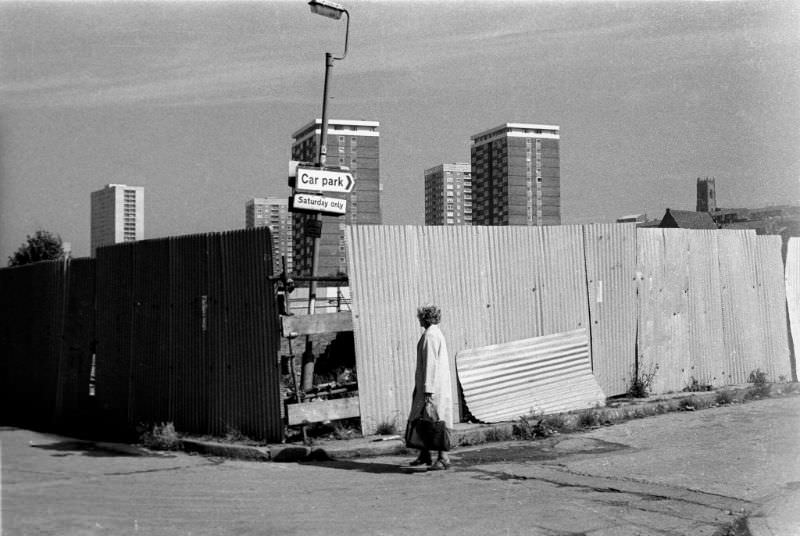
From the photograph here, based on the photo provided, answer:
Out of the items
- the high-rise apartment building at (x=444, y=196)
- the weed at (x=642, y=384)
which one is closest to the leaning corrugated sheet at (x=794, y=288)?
the weed at (x=642, y=384)

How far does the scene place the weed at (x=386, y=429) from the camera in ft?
32.3

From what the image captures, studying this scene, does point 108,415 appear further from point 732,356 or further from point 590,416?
point 732,356

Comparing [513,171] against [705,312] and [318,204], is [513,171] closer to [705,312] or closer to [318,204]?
[705,312]

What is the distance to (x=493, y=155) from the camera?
35.6m

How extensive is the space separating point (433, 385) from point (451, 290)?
8.29ft

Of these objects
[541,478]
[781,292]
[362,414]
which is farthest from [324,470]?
[781,292]

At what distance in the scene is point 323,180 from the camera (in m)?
10.5

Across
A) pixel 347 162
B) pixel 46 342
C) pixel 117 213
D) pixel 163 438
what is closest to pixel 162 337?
pixel 163 438

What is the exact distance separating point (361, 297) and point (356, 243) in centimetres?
68

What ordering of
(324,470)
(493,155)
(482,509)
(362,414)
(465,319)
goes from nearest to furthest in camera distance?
(482,509)
(324,470)
(362,414)
(465,319)
(493,155)

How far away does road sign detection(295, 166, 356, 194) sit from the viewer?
1034cm

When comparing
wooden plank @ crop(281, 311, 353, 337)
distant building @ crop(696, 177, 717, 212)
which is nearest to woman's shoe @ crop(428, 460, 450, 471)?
wooden plank @ crop(281, 311, 353, 337)

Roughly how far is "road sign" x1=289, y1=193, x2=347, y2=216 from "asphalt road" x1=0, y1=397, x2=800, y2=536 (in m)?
3.36

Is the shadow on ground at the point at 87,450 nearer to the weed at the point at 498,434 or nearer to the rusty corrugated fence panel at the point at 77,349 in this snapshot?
the rusty corrugated fence panel at the point at 77,349
